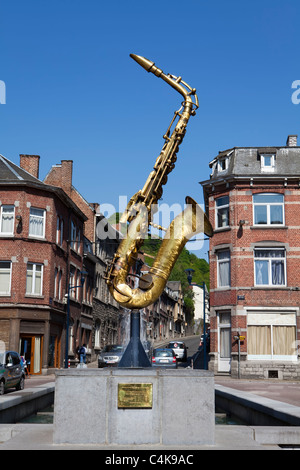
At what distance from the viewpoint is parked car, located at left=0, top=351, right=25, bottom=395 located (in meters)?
19.2

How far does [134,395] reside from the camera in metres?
7.98

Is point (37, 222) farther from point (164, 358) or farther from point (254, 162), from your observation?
point (254, 162)

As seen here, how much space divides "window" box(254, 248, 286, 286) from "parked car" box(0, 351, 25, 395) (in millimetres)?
17052

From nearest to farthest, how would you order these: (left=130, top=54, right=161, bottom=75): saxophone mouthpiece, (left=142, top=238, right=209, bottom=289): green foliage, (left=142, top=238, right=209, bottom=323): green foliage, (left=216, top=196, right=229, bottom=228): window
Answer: (left=130, top=54, right=161, bottom=75): saxophone mouthpiece
(left=216, top=196, right=229, bottom=228): window
(left=142, top=238, right=209, bottom=323): green foliage
(left=142, top=238, right=209, bottom=289): green foliage

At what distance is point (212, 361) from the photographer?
33.9 meters

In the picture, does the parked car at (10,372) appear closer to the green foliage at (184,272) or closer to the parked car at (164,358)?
the parked car at (164,358)

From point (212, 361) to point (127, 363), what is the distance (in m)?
25.1

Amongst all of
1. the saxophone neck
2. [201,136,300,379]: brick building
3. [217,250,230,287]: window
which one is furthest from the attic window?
the saxophone neck

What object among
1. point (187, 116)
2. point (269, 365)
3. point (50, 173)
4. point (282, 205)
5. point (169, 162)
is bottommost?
point (269, 365)

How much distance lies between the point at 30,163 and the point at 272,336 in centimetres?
2071

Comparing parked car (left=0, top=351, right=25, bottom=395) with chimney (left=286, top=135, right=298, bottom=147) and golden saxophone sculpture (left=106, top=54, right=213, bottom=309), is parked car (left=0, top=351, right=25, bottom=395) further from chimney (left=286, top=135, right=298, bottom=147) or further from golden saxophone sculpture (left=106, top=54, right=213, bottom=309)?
chimney (left=286, top=135, right=298, bottom=147)

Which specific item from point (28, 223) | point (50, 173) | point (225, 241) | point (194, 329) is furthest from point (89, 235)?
point (194, 329)

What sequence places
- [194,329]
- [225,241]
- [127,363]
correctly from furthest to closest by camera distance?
[194,329] < [225,241] < [127,363]

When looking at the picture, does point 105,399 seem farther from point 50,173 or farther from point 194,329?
point 194,329
